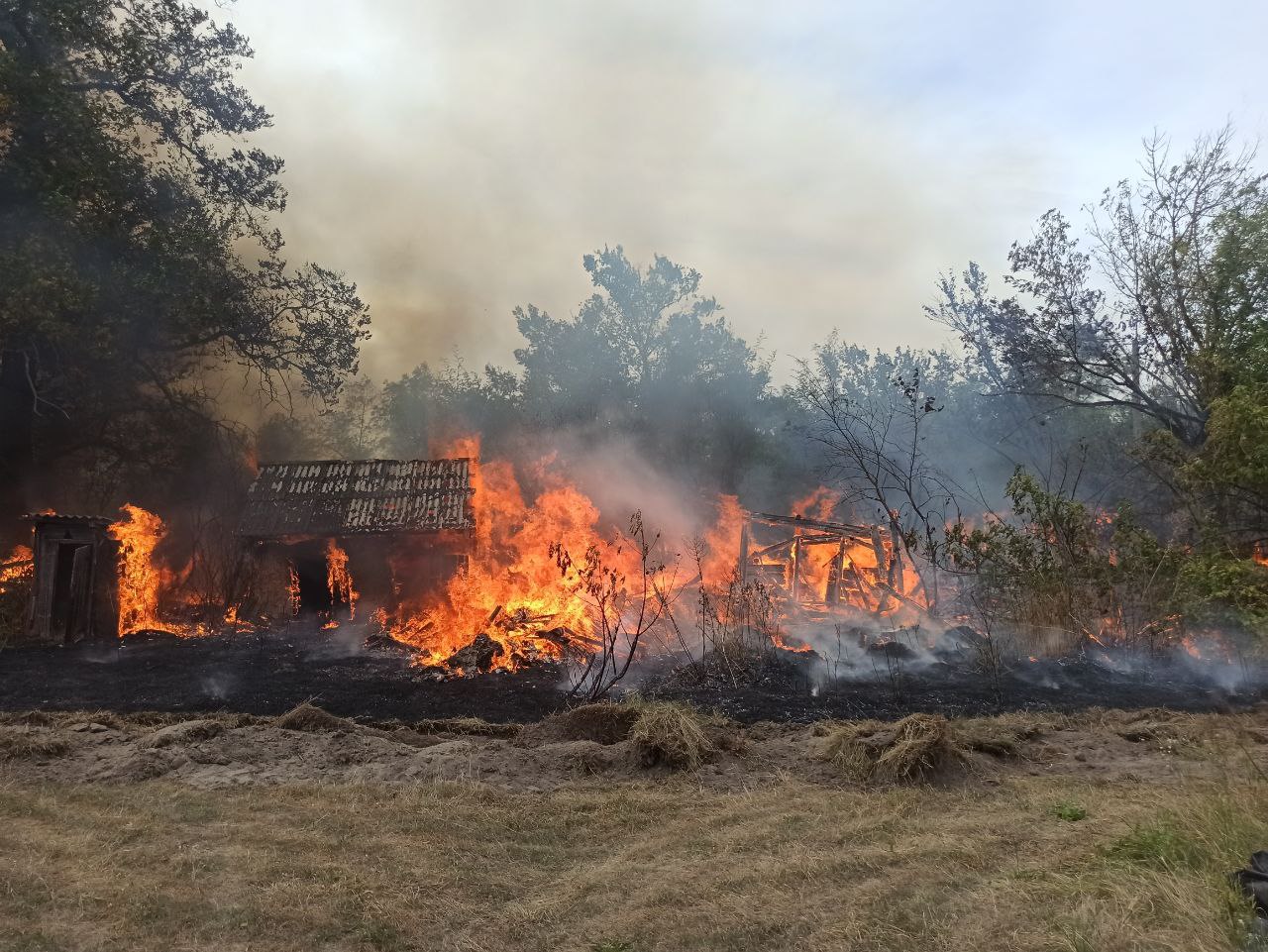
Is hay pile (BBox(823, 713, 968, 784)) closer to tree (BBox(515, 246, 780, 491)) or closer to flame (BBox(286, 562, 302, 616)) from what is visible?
flame (BBox(286, 562, 302, 616))

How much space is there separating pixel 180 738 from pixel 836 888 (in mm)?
6516

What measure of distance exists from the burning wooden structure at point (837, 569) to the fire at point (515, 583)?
3.44m

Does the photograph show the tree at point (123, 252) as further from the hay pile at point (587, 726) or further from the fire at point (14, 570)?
the hay pile at point (587, 726)

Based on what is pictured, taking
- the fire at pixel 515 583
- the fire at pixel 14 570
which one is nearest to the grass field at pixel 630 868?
the fire at pixel 515 583

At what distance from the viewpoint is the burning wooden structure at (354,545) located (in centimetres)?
1906

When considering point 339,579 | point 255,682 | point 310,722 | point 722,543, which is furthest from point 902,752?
point 722,543

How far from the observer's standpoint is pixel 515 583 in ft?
61.3

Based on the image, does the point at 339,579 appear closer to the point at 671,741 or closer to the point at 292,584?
the point at 292,584

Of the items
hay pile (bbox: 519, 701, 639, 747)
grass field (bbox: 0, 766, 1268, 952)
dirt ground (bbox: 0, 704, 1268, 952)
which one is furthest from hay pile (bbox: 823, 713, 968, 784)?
hay pile (bbox: 519, 701, 639, 747)

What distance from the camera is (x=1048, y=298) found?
20156mm

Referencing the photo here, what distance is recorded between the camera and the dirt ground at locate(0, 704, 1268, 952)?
168 inches

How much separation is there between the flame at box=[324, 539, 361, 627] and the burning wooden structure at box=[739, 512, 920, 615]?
9260 mm

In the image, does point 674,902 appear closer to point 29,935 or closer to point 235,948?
point 235,948

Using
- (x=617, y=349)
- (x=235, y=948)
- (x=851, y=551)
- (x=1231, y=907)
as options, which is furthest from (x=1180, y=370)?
(x=617, y=349)
